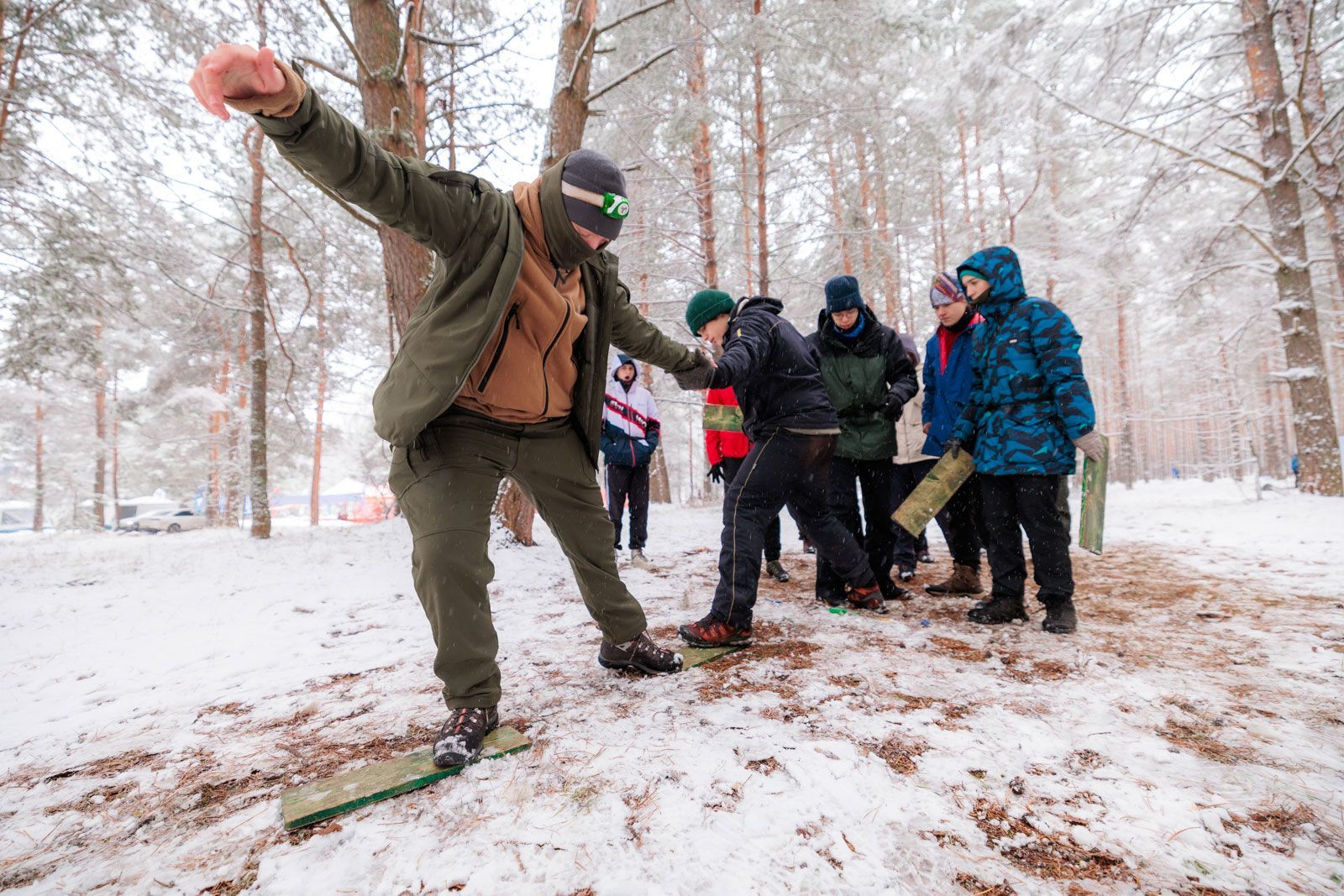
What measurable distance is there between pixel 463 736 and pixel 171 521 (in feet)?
111

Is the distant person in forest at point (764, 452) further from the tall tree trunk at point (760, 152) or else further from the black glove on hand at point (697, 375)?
the tall tree trunk at point (760, 152)

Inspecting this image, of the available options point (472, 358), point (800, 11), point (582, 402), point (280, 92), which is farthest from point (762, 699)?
point (800, 11)

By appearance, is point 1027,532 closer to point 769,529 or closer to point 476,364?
point 769,529

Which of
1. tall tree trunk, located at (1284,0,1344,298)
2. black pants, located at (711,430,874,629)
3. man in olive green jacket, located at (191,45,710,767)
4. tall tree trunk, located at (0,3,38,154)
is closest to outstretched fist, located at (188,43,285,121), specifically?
man in olive green jacket, located at (191,45,710,767)

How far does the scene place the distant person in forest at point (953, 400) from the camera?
12.8 ft

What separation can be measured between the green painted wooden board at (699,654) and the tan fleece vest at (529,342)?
4.64ft

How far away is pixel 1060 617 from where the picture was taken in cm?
311

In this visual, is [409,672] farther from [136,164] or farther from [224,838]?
[136,164]

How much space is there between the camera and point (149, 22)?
6.48m

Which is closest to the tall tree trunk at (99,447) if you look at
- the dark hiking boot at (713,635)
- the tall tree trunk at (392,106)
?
the tall tree trunk at (392,106)

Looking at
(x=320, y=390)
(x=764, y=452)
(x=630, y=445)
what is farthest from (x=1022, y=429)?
(x=320, y=390)

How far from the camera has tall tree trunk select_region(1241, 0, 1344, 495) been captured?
793cm

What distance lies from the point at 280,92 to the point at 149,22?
824cm

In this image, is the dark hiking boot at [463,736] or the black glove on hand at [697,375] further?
the black glove on hand at [697,375]
